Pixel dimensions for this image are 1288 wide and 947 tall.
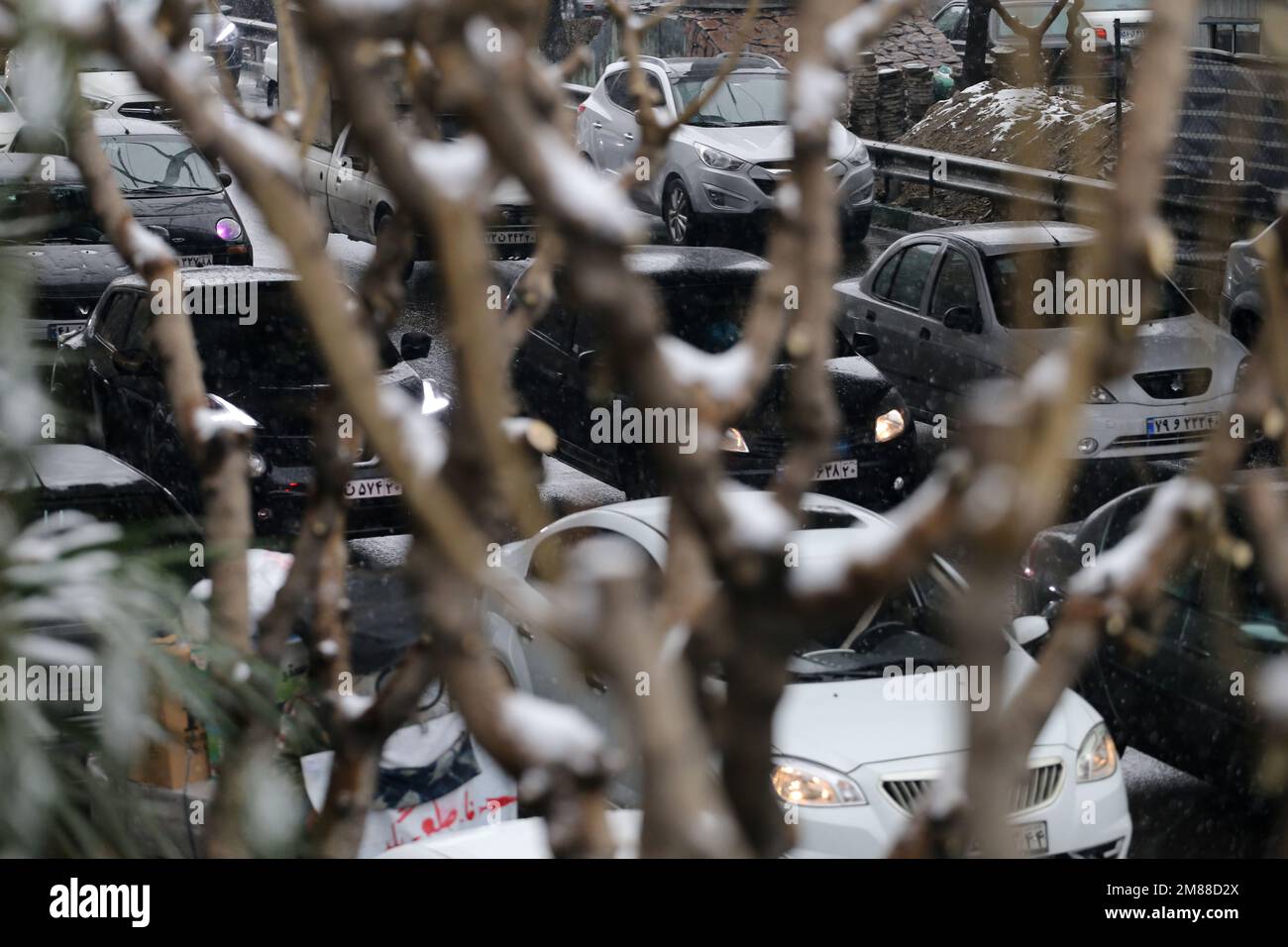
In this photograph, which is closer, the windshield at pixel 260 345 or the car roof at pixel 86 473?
the car roof at pixel 86 473

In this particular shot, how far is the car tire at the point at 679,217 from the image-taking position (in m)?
18.8

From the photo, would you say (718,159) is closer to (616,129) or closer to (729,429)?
(616,129)

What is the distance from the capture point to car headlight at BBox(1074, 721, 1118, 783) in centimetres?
650

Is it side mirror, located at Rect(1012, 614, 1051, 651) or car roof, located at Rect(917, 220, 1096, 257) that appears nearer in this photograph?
side mirror, located at Rect(1012, 614, 1051, 651)

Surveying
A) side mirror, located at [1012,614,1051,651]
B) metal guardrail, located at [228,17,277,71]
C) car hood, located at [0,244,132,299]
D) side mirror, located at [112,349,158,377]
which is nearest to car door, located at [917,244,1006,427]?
side mirror, located at [1012,614,1051,651]

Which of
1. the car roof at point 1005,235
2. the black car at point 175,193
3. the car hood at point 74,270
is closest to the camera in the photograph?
the car roof at point 1005,235

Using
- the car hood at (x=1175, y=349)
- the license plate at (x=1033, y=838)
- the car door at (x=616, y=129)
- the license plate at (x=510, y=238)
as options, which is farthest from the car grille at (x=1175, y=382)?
the car door at (x=616, y=129)

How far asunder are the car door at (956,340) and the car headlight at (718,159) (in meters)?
6.30

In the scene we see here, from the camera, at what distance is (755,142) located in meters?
19.1

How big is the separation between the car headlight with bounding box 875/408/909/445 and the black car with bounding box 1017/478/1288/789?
3.21 meters

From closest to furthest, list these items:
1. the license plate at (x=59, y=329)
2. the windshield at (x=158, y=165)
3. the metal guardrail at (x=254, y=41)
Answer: the license plate at (x=59, y=329) < the windshield at (x=158, y=165) < the metal guardrail at (x=254, y=41)

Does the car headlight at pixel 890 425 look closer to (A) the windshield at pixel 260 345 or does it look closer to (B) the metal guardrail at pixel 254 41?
(A) the windshield at pixel 260 345

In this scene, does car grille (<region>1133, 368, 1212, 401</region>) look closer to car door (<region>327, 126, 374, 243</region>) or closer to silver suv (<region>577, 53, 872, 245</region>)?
silver suv (<region>577, 53, 872, 245</region>)
